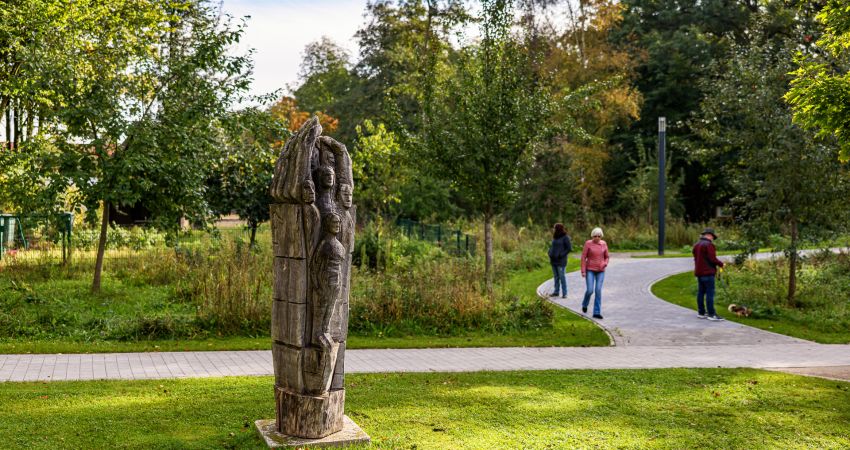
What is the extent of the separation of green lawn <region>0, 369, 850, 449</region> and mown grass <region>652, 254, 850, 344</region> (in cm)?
549

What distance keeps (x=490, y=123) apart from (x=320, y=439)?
10.8m

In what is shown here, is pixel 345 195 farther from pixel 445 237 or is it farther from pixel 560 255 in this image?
pixel 445 237

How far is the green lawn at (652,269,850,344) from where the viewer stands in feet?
49.0

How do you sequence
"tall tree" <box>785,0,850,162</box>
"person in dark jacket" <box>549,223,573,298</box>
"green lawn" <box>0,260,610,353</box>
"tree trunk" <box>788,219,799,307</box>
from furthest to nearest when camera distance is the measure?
"person in dark jacket" <box>549,223,573,298</box> < "tree trunk" <box>788,219,799,307</box> < "green lawn" <box>0,260,610,353</box> < "tall tree" <box>785,0,850,162</box>

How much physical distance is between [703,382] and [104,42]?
13.2m

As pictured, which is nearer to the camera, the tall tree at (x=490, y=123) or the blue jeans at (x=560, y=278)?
the tall tree at (x=490, y=123)

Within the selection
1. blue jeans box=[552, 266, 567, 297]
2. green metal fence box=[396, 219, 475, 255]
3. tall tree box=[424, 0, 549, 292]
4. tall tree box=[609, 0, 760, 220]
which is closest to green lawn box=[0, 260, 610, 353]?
blue jeans box=[552, 266, 567, 297]

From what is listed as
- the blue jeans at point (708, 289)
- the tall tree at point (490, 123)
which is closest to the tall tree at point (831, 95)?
the blue jeans at point (708, 289)

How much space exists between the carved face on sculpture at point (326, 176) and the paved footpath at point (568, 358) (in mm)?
3884

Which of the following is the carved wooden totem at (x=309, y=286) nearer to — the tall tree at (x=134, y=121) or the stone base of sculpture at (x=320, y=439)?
the stone base of sculpture at (x=320, y=439)

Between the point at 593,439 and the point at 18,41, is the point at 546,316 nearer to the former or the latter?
the point at 593,439

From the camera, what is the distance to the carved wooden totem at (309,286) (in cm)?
687

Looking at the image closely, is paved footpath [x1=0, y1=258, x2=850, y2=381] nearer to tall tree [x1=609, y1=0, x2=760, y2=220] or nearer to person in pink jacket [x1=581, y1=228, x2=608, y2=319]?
person in pink jacket [x1=581, y1=228, x2=608, y2=319]

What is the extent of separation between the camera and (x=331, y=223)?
6.91m
